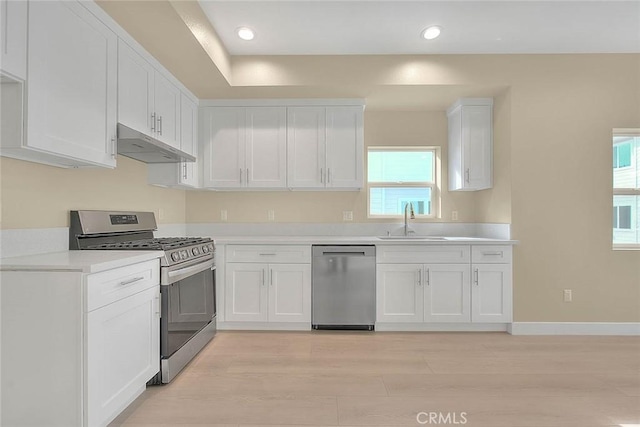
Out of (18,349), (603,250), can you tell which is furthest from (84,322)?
(603,250)

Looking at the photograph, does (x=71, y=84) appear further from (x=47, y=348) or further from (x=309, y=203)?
(x=309, y=203)

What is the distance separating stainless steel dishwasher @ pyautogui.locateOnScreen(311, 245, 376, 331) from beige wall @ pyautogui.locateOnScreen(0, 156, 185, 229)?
1.79 metres

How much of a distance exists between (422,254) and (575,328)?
5.44 ft

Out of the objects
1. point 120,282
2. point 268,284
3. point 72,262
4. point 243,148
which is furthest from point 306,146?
point 72,262

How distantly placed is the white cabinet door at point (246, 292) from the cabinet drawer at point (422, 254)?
120 centimetres

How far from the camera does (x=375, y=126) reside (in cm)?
421

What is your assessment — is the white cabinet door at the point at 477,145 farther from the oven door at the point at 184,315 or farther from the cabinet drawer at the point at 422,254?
the oven door at the point at 184,315

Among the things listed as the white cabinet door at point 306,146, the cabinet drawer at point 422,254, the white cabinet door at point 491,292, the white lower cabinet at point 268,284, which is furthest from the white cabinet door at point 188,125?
the white cabinet door at point 491,292

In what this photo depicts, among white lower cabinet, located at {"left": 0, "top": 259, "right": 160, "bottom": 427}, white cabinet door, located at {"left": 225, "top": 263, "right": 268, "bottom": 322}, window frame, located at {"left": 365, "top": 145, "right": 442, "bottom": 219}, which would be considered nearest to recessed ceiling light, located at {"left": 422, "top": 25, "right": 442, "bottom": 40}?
window frame, located at {"left": 365, "top": 145, "right": 442, "bottom": 219}

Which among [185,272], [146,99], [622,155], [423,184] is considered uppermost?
[146,99]

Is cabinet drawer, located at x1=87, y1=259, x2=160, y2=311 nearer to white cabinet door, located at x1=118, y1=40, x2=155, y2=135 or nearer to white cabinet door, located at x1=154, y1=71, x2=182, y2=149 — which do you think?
white cabinet door, located at x1=118, y1=40, x2=155, y2=135

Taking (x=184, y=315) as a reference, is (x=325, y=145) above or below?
above

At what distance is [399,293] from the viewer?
11.4 feet

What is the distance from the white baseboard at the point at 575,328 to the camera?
11.2ft
